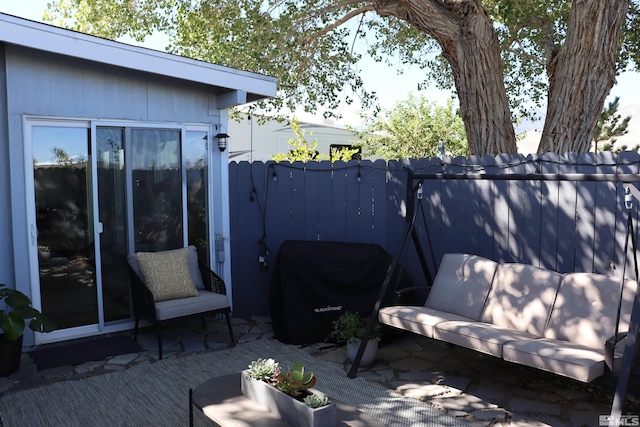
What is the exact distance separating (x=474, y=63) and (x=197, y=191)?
12.1ft

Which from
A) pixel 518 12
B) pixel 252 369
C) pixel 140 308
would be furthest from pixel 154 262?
pixel 518 12

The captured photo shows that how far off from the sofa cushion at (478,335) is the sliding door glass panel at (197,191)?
2.84 metres

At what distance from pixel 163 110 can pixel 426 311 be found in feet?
10.4

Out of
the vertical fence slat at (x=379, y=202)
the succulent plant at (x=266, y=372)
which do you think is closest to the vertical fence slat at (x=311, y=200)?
the vertical fence slat at (x=379, y=202)

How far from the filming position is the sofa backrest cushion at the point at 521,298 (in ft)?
13.2

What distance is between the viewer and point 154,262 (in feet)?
17.1

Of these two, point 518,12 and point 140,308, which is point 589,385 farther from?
point 518,12

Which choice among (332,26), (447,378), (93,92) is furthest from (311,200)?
(332,26)

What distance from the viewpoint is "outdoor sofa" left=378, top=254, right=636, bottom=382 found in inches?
137

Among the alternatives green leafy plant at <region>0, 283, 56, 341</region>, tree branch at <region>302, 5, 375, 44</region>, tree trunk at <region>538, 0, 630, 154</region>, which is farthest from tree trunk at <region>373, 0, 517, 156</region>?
green leafy plant at <region>0, 283, 56, 341</region>

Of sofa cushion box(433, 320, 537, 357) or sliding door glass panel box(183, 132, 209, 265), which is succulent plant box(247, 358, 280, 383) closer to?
sofa cushion box(433, 320, 537, 357)

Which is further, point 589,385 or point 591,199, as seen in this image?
point 591,199

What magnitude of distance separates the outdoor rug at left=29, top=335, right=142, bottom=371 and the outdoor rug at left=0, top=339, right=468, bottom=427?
42 cm

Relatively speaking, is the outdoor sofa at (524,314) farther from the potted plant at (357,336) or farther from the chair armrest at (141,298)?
the chair armrest at (141,298)
